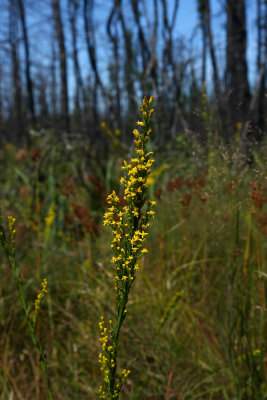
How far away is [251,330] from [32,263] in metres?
1.67

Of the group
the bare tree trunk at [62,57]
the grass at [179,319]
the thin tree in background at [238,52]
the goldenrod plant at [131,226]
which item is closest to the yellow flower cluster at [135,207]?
the goldenrod plant at [131,226]

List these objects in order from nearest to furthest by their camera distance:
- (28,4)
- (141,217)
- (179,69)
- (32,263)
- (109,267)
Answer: (141,217)
(109,267)
(32,263)
(179,69)
(28,4)

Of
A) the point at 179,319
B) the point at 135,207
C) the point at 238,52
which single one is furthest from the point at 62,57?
the point at 135,207

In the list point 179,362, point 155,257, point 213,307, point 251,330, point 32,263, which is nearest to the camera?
point 251,330

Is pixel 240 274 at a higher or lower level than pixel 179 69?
lower

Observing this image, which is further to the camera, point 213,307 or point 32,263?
point 32,263

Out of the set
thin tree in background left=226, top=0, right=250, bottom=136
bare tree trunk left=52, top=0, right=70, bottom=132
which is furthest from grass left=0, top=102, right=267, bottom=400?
bare tree trunk left=52, top=0, right=70, bottom=132

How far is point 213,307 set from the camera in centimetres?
190

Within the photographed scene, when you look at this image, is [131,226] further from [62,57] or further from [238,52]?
[62,57]

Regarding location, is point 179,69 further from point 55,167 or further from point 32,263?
point 32,263

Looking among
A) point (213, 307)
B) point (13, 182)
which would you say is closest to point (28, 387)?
point (213, 307)

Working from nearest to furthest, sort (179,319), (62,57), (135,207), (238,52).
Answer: (135,207) → (179,319) → (238,52) → (62,57)

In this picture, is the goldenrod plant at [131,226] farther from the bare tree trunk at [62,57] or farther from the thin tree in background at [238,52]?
the bare tree trunk at [62,57]

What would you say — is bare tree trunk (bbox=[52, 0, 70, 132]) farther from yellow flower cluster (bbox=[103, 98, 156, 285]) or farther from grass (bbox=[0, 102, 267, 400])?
yellow flower cluster (bbox=[103, 98, 156, 285])
